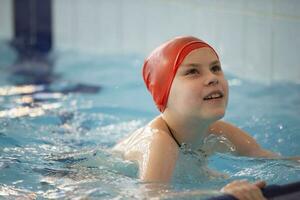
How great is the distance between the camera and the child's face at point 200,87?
3.27 meters

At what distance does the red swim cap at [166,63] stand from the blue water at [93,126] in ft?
1.39

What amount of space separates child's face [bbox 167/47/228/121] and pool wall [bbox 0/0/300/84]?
2547 millimetres

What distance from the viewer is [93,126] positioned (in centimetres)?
523

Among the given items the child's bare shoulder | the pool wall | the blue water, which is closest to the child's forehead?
the child's bare shoulder

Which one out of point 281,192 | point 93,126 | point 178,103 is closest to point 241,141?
point 178,103

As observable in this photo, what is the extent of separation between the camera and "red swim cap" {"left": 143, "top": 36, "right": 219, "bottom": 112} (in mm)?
3463

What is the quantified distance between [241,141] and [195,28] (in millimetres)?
3019

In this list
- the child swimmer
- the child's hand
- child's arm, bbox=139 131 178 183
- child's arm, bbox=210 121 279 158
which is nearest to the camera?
the child's hand

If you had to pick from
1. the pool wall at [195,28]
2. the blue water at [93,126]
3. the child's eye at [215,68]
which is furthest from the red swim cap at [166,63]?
the pool wall at [195,28]

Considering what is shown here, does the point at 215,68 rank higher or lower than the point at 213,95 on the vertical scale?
higher

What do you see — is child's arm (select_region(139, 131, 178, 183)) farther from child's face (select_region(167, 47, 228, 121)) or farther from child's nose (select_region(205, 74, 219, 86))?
child's nose (select_region(205, 74, 219, 86))

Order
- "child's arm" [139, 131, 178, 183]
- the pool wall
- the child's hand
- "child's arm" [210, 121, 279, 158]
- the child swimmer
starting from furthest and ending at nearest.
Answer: the pool wall, "child's arm" [210, 121, 279, 158], the child swimmer, "child's arm" [139, 131, 178, 183], the child's hand

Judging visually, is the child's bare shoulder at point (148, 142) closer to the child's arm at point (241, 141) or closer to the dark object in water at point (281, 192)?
the child's arm at point (241, 141)

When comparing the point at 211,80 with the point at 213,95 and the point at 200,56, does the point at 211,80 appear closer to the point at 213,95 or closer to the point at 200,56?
the point at 213,95
